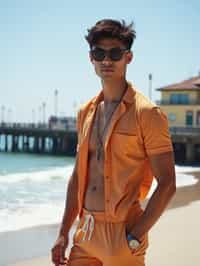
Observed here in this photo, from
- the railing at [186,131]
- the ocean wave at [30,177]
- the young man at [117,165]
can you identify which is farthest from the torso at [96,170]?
the railing at [186,131]

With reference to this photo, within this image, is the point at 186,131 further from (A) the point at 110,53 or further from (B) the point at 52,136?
(A) the point at 110,53

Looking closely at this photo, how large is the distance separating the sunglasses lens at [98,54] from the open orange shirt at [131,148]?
0.21m

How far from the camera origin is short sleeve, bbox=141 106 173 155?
7.81ft

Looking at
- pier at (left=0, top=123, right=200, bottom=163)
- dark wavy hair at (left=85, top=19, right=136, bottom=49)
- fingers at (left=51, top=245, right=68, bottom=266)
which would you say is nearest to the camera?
dark wavy hair at (left=85, top=19, right=136, bottom=49)

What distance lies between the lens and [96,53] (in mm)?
2627

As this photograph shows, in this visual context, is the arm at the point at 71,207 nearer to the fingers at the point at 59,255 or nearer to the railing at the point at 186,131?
the fingers at the point at 59,255

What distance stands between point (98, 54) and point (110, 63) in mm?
77

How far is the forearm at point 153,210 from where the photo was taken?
7.76ft

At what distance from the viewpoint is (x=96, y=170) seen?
8.71 feet

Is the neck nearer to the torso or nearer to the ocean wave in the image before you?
the torso

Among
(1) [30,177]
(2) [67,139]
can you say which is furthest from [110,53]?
(2) [67,139]

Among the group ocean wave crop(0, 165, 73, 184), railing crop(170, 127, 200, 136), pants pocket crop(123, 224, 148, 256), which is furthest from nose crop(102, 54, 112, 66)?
railing crop(170, 127, 200, 136)

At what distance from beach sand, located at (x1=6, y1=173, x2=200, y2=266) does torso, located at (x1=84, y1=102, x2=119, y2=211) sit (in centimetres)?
482

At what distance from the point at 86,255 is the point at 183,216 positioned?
10.2 m
